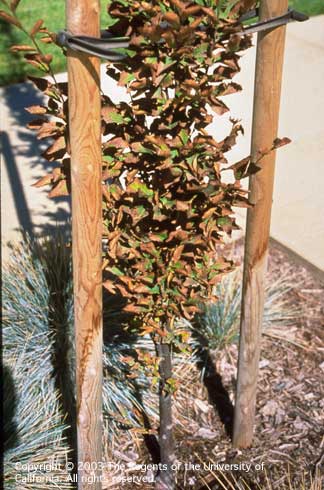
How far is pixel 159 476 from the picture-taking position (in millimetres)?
3301

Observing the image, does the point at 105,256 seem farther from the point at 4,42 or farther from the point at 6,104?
the point at 4,42

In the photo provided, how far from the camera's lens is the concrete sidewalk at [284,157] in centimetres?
515

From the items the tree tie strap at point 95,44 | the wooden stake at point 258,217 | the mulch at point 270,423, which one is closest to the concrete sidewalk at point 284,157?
the mulch at point 270,423

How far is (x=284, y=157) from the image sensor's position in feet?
19.6

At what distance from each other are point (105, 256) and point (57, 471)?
105cm

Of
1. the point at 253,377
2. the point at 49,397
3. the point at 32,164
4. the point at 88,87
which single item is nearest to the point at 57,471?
the point at 49,397

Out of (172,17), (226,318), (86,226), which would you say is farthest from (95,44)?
(226,318)

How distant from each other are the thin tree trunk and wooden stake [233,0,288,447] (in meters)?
0.34

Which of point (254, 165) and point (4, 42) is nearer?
point (254, 165)

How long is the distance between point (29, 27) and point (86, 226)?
5.75m

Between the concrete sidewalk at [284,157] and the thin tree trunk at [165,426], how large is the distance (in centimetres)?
182

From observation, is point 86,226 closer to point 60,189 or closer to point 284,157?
point 60,189

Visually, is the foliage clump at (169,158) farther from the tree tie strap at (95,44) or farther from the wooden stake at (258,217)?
the wooden stake at (258,217)

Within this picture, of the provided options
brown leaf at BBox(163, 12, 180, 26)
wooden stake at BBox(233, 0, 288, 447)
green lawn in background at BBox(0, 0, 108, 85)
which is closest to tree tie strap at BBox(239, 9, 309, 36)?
wooden stake at BBox(233, 0, 288, 447)
